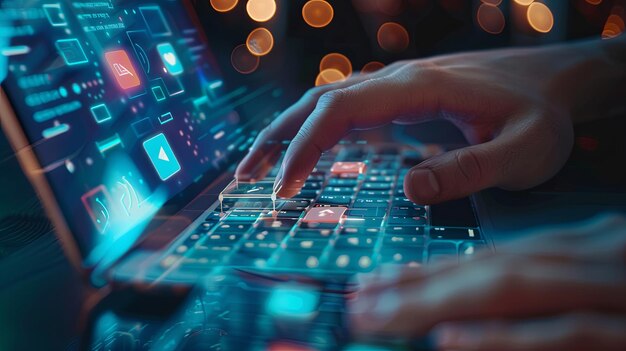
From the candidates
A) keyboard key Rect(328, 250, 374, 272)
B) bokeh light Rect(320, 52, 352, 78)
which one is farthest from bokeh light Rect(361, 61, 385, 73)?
keyboard key Rect(328, 250, 374, 272)

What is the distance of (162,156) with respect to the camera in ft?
2.41

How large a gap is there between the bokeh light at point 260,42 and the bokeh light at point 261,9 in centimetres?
3

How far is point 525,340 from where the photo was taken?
15.4 inches

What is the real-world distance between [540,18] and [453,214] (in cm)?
84

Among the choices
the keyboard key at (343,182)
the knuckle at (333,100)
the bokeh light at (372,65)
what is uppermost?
the bokeh light at (372,65)

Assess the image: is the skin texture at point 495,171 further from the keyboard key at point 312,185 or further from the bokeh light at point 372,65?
the bokeh light at point 372,65

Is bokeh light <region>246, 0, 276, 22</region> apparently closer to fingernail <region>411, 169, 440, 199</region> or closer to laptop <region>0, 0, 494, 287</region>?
laptop <region>0, 0, 494, 287</region>

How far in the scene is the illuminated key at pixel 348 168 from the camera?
86 cm

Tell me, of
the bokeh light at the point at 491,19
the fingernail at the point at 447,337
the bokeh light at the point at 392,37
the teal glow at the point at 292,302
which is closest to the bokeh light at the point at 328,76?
the bokeh light at the point at 392,37

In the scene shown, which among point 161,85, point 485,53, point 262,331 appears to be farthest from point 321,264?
point 485,53

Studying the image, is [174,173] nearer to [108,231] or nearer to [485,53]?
[108,231]

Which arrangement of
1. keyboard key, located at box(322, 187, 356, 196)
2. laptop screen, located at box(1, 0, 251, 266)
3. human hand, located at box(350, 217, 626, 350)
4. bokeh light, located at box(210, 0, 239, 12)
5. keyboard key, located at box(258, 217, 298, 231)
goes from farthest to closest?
bokeh light, located at box(210, 0, 239, 12) → keyboard key, located at box(322, 187, 356, 196) → keyboard key, located at box(258, 217, 298, 231) → laptop screen, located at box(1, 0, 251, 266) → human hand, located at box(350, 217, 626, 350)

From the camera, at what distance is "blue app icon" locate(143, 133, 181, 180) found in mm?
709

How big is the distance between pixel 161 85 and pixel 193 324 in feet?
1.29
